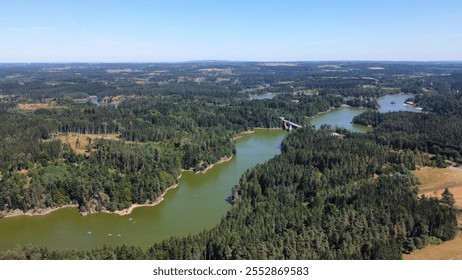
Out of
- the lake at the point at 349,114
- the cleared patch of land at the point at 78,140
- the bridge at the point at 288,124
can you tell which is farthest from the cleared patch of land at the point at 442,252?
the bridge at the point at 288,124

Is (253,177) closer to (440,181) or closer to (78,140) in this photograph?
(440,181)

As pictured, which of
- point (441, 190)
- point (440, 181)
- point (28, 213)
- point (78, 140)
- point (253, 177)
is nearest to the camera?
point (28, 213)

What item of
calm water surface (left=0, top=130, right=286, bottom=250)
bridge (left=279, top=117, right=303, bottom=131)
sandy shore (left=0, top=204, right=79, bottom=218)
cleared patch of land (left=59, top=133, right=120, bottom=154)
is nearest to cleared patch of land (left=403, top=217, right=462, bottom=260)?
calm water surface (left=0, top=130, right=286, bottom=250)

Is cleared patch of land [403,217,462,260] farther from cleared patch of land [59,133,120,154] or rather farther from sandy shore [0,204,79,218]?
cleared patch of land [59,133,120,154]

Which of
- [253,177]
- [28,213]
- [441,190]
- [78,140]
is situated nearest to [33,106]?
[78,140]

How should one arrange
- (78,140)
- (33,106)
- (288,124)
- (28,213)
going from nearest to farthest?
1. (28,213)
2. (78,140)
3. (288,124)
4. (33,106)

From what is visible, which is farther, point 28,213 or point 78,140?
point 78,140

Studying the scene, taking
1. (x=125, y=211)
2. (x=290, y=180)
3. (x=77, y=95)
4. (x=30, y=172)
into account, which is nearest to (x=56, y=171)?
(x=30, y=172)

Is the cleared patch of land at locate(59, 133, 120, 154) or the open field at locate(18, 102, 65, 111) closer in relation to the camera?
the cleared patch of land at locate(59, 133, 120, 154)
